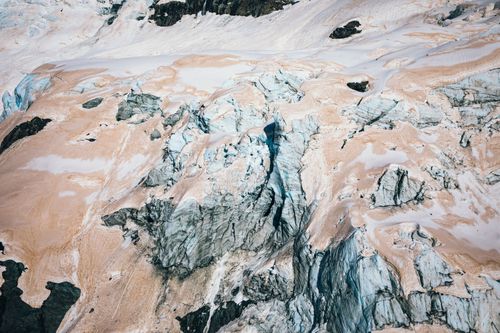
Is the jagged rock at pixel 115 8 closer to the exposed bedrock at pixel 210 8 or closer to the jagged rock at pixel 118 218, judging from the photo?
the exposed bedrock at pixel 210 8

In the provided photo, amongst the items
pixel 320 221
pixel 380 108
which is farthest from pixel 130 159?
pixel 380 108

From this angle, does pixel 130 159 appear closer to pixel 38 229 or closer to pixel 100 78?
pixel 38 229

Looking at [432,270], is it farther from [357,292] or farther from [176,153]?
[176,153]

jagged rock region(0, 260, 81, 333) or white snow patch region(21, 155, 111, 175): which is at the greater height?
white snow patch region(21, 155, 111, 175)

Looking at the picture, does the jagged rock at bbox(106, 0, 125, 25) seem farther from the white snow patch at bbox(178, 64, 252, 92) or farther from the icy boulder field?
the white snow patch at bbox(178, 64, 252, 92)

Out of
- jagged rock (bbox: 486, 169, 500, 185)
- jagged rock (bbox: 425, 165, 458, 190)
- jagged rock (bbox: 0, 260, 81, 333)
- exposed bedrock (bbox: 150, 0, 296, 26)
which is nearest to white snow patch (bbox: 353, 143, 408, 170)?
jagged rock (bbox: 425, 165, 458, 190)

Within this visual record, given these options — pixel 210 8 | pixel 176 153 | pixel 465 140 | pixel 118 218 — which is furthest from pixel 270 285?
pixel 210 8
